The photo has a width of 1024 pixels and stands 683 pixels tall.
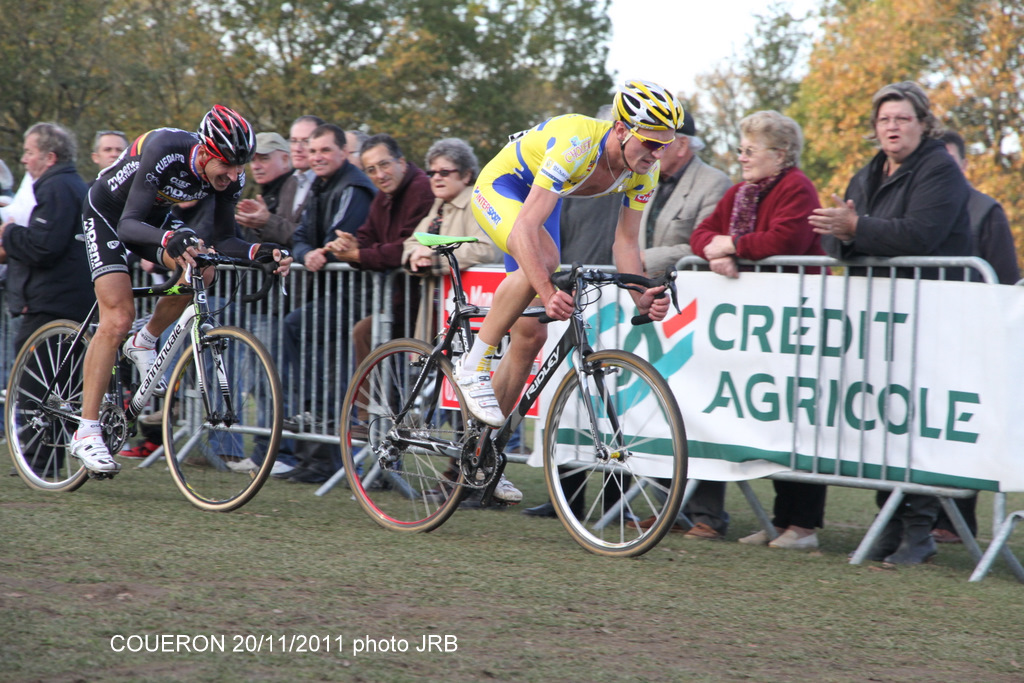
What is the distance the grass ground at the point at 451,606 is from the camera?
3445mm

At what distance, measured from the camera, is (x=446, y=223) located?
7.17m

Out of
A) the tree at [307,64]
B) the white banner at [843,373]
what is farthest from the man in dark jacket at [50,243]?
the tree at [307,64]

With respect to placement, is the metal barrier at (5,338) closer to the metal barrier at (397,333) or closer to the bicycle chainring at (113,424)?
the metal barrier at (397,333)

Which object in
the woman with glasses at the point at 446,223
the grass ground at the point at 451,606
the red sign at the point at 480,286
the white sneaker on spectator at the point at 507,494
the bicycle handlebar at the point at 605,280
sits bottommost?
the grass ground at the point at 451,606

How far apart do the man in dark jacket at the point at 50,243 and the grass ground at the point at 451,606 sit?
2.18 metres

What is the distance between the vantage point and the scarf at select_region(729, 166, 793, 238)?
605 centimetres

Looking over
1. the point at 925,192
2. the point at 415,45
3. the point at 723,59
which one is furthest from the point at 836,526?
the point at 723,59

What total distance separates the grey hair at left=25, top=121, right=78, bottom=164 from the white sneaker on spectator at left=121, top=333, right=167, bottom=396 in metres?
2.02

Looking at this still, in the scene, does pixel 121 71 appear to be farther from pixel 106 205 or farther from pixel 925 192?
pixel 925 192

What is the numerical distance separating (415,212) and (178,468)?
2.37 m

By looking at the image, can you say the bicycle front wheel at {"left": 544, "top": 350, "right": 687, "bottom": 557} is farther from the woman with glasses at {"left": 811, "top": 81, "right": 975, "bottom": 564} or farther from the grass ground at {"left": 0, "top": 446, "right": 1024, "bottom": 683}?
the woman with glasses at {"left": 811, "top": 81, "right": 975, "bottom": 564}

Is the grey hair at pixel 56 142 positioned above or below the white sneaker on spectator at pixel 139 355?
above

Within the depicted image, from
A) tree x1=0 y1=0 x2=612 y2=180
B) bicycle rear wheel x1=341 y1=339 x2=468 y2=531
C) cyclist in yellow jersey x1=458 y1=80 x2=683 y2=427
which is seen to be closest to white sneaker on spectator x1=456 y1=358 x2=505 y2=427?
cyclist in yellow jersey x1=458 y1=80 x2=683 y2=427

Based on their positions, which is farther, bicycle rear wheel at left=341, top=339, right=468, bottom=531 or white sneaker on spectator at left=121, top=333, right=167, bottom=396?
white sneaker on spectator at left=121, top=333, right=167, bottom=396
